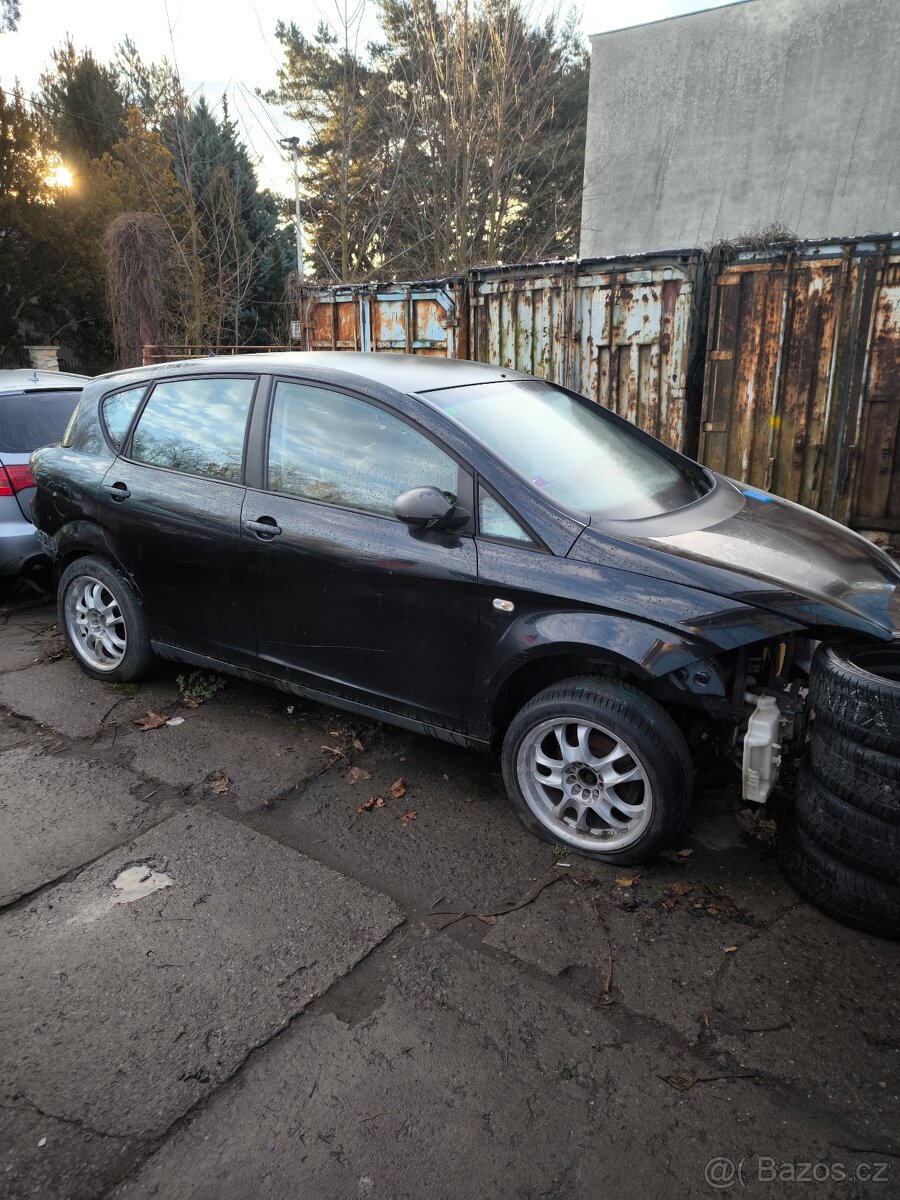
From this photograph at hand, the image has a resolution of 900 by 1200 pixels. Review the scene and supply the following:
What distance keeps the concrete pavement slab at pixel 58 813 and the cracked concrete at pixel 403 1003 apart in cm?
2

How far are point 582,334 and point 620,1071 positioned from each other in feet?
22.3

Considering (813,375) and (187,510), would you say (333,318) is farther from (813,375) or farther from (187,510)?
(187,510)

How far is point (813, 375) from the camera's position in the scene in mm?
6762

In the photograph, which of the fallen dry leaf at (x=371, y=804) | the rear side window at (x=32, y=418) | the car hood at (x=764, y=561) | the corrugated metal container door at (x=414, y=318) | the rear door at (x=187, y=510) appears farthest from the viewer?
the corrugated metal container door at (x=414, y=318)

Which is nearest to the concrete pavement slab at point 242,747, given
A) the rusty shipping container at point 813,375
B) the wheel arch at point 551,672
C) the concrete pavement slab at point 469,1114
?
the wheel arch at point 551,672

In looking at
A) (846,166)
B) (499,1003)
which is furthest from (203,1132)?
(846,166)

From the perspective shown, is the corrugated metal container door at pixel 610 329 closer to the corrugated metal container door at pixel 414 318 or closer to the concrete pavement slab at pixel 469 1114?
the corrugated metal container door at pixel 414 318

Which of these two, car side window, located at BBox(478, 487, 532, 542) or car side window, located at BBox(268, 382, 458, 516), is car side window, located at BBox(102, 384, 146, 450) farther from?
car side window, located at BBox(478, 487, 532, 542)

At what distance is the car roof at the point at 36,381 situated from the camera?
18.7ft

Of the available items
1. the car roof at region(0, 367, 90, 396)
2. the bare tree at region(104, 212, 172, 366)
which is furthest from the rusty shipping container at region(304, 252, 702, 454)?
the bare tree at region(104, 212, 172, 366)

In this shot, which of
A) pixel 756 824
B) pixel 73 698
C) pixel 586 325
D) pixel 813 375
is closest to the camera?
pixel 756 824

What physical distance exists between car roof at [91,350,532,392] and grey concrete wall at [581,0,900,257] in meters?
14.3

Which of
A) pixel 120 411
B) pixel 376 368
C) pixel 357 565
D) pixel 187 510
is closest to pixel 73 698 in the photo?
pixel 187 510

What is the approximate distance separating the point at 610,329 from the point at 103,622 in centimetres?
532
